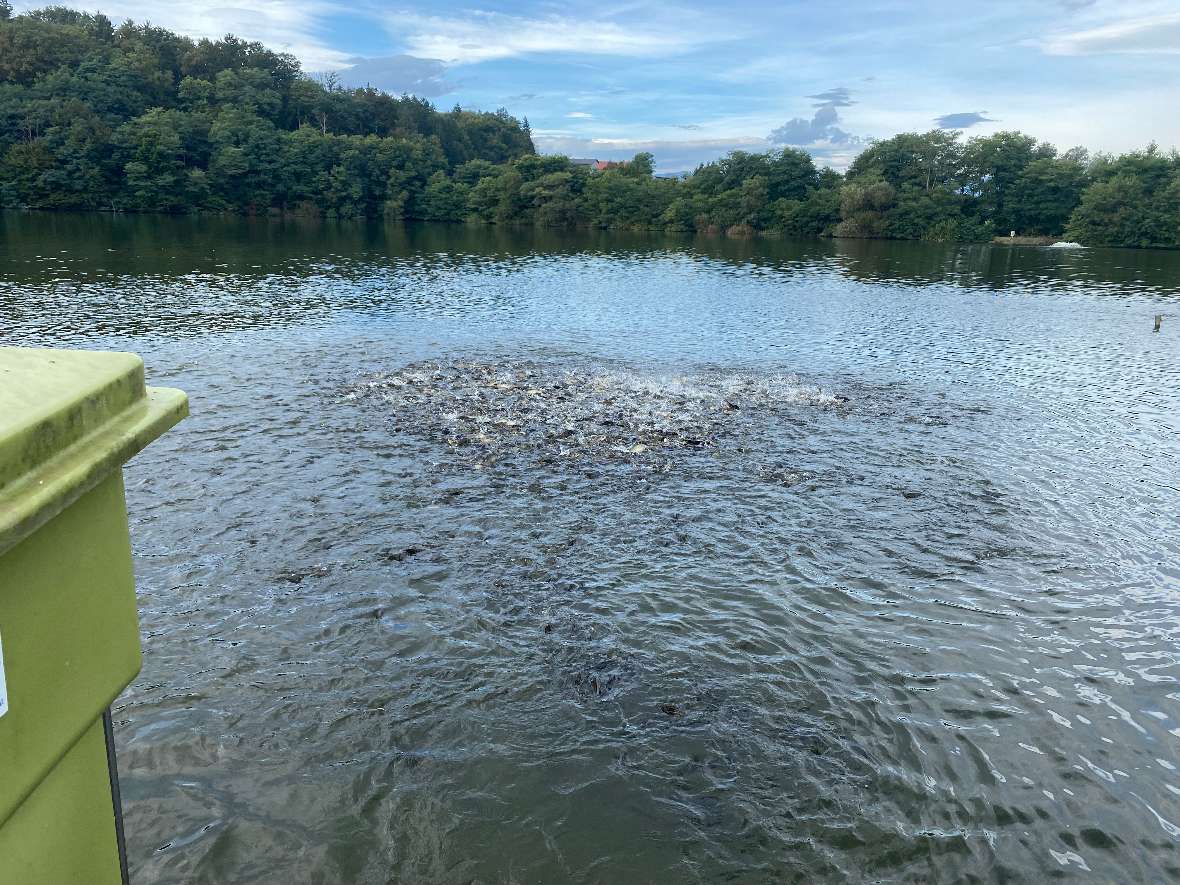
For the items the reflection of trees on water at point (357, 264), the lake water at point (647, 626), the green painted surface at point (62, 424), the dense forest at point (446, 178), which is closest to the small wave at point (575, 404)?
the lake water at point (647, 626)

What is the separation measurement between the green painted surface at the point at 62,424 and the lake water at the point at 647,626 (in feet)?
21.5

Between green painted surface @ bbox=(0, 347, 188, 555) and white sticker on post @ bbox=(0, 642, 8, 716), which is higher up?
green painted surface @ bbox=(0, 347, 188, 555)

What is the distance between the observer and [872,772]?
28.8 feet

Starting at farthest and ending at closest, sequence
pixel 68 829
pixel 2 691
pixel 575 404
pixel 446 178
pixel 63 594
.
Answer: pixel 446 178
pixel 575 404
pixel 68 829
pixel 63 594
pixel 2 691

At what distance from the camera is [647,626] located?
11.5 metres

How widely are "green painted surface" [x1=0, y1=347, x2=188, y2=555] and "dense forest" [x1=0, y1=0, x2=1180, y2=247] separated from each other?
412ft

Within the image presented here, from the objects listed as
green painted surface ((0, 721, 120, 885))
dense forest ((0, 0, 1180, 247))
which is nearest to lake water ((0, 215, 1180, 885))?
green painted surface ((0, 721, 120, 885))

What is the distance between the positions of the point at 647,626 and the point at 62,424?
10114 millimetres

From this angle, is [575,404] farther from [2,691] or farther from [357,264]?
[357,264]

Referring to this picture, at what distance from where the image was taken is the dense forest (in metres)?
110

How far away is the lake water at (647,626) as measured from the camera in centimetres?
790

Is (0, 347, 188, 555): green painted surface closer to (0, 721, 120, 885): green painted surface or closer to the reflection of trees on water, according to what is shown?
(0, 721, 120, 885): green painted surface

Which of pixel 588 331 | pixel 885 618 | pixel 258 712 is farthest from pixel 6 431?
pixel 588 331

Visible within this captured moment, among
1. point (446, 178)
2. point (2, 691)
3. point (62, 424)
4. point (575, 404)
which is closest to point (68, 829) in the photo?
point (2, 691)
